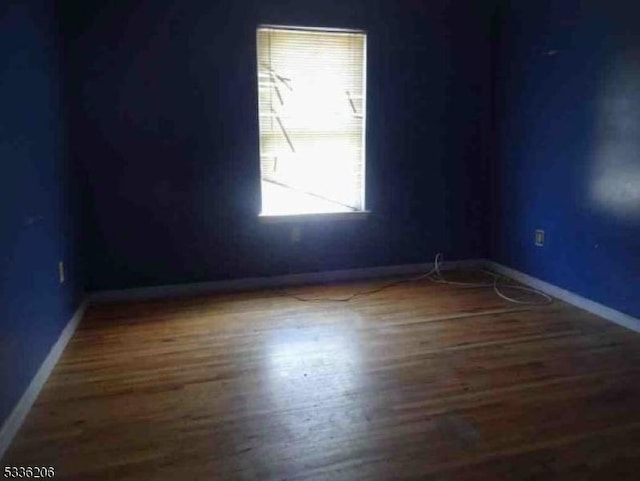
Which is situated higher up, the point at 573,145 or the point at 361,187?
the point at 573,145

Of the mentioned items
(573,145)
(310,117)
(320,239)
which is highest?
(310,117)

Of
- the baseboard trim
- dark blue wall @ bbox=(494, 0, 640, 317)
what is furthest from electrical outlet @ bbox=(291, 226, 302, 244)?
dark blue wall @ bbox=(494, 0, 640, 317)

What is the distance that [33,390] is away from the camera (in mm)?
2229

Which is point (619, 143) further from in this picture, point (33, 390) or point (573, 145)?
point (33, 390)

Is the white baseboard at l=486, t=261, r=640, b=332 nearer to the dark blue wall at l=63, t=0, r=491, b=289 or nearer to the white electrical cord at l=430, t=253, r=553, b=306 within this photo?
the white electrical cord at l=430, t=253, r=553, b=306

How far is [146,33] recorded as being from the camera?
350 centimetres

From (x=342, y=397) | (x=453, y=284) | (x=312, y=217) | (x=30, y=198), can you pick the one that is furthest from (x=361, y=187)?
(x=30, y=198)

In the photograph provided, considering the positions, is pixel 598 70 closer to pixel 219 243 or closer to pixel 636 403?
pixel 636 403

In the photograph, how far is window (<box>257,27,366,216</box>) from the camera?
12.4 feet

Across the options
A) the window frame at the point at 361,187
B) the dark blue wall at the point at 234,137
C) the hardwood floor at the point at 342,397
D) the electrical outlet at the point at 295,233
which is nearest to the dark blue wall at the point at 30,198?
the hardwood floor at the point at 342,397

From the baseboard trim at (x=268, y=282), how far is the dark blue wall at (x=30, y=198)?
0.52 m

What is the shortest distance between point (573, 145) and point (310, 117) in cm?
181

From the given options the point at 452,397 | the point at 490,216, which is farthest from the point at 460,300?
the point at 452,397

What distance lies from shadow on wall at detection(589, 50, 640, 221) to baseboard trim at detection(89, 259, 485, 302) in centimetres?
146
